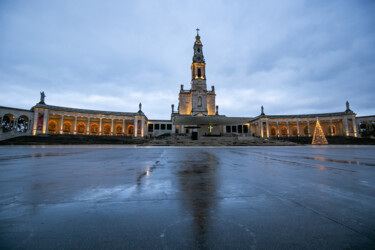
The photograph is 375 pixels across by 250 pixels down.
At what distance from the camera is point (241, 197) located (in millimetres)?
2350

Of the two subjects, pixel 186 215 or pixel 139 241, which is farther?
pixel 186 215

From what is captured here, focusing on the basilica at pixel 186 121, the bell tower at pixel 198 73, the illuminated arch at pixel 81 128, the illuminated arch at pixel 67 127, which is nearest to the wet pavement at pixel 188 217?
the basilica at pixel 186 121

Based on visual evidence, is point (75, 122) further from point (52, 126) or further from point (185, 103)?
point (185, 103)

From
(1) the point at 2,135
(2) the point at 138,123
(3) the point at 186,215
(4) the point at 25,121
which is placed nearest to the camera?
(3) the point at 186,215

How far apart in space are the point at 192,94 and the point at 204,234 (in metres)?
66.1

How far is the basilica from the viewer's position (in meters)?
41.5

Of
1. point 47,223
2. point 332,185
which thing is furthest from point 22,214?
point 332,185

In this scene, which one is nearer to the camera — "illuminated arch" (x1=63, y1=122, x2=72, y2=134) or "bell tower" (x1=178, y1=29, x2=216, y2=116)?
"illuminated arch" (x1=63, y1=122, x2=72, y2=134)

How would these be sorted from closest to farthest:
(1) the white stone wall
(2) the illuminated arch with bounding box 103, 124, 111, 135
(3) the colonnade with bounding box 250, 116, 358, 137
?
(3) the colonnade with bounding box 250, 116, 358, 137 < (2) the illuminated arch with bounding box 103, 124, 111, 135 < (1) the white stone wall

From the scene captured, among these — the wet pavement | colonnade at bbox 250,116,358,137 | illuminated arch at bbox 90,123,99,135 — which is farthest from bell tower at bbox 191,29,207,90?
the wet pavement

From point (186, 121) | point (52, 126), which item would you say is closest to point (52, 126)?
point (52, 126)

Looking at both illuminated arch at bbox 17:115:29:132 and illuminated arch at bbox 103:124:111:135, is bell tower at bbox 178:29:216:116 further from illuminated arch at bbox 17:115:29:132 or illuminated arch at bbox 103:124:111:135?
illuminated arch at bbox 17:115:29:132

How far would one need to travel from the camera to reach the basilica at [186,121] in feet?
136

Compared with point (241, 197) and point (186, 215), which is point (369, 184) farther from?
point (186, 215)
